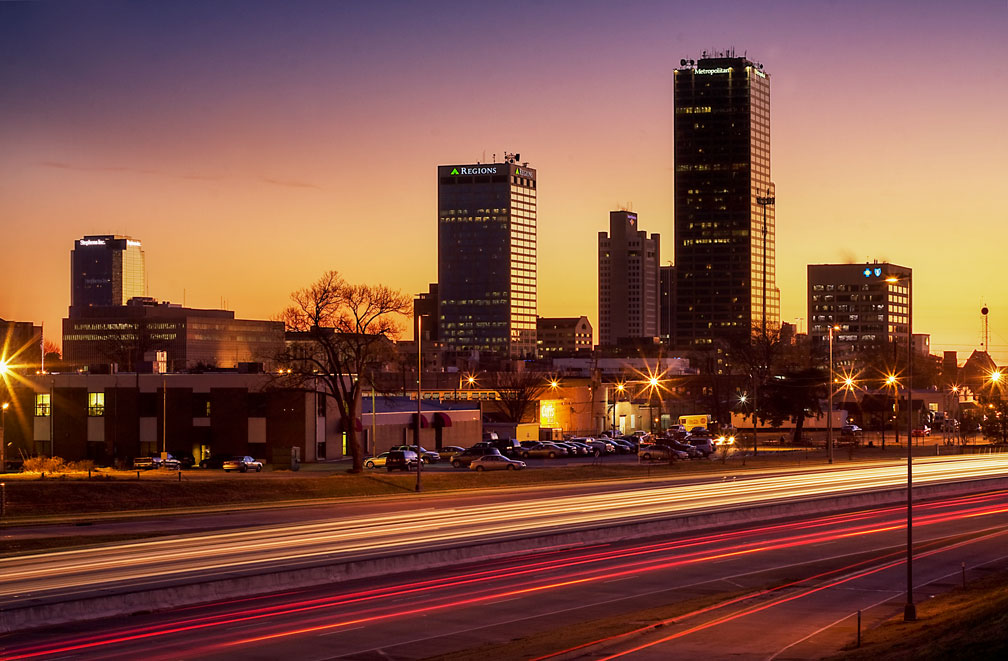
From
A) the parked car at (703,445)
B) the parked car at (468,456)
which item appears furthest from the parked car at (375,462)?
the parked car at (703,445)

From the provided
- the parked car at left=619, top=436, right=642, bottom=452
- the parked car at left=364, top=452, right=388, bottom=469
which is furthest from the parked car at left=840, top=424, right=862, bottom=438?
the parked car at left=364, top=452, right=388, bottom=469

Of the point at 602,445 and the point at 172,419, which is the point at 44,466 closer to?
the point at 172,419

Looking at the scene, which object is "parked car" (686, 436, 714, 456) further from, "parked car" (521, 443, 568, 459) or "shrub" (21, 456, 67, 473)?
"shrub" (21, 456, 67, 473)

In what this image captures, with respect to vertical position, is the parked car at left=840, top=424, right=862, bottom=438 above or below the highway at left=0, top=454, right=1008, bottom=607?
below

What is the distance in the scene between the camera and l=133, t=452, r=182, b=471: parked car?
74.8m

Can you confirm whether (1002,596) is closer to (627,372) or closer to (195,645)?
(195,645)

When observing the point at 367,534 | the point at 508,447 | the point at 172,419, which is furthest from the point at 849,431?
the point at 367,534

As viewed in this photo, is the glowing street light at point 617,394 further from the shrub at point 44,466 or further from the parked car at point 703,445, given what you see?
the shrub at point 44,466

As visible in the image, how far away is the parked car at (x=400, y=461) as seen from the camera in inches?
2894

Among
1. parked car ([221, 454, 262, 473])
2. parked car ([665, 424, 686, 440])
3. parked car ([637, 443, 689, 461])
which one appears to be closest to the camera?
parked car ([221, 454, 262, 473])

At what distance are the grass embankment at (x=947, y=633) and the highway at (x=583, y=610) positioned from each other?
0.97m

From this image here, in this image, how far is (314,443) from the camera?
82.2 m

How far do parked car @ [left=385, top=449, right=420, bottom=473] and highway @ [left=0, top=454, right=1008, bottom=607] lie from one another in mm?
18278

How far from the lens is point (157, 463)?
75875mm
